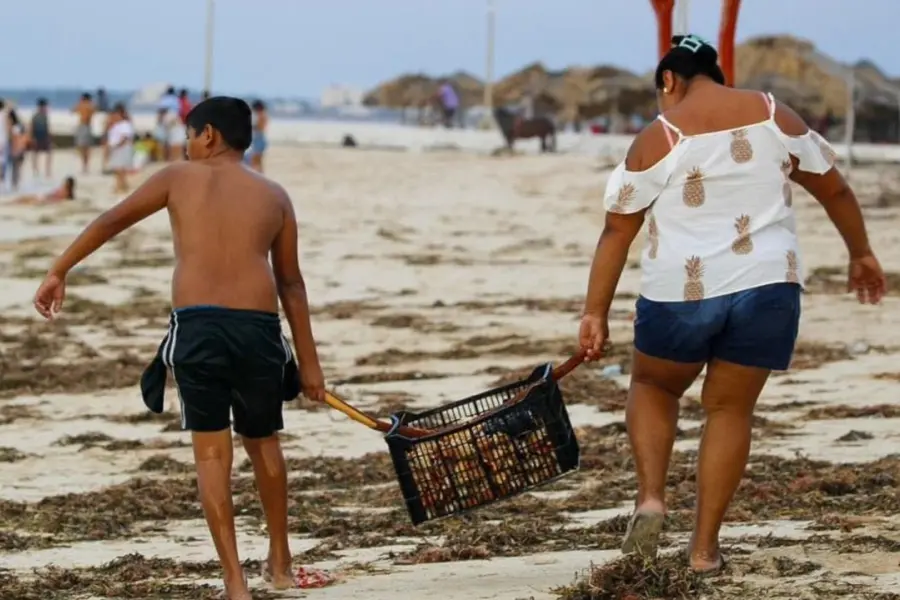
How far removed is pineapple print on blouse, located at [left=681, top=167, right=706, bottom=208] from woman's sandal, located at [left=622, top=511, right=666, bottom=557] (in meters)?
0.95

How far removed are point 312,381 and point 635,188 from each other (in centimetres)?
121

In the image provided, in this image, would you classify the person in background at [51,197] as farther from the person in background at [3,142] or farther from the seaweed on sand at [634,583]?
the seaweed on sand at [634,583]

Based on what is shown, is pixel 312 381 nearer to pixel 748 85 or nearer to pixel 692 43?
pixel 692 43

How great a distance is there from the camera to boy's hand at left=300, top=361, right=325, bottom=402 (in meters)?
5.96

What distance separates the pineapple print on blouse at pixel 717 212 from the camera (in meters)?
5.54

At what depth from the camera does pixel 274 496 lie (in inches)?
233


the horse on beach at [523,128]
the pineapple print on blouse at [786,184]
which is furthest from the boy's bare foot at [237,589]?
the horse on beach at [523,128]

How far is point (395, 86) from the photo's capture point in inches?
2509

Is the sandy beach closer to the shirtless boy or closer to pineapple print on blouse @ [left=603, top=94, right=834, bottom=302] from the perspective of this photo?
the shirtless boy

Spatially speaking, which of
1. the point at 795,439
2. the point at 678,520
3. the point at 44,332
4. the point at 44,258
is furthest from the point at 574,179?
the point at 678,520

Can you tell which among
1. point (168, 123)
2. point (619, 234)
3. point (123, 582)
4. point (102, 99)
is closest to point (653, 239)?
point (619, 234)

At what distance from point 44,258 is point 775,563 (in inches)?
563

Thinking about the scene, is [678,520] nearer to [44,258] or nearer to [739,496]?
[739,496]

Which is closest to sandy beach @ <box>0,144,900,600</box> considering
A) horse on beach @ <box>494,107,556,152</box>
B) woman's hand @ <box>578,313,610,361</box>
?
woman's hand @ <box>578,313,610,361</box>
